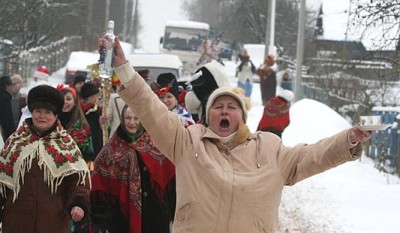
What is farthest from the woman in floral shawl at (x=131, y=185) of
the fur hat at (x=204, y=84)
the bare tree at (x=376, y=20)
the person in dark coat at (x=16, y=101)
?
the person in dark coat at (x=16, y=101)

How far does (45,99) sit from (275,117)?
7.35 metres

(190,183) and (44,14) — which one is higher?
(44,14)

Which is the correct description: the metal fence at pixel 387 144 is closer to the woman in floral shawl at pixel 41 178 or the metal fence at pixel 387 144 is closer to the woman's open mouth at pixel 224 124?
the woman in floral shawl at pixel 41 178

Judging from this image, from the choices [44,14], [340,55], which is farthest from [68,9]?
[340,55]

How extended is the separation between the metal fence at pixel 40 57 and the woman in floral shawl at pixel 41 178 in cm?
1241

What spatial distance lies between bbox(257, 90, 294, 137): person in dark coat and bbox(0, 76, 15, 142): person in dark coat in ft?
12.4

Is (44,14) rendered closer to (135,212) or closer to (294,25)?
(135,212)

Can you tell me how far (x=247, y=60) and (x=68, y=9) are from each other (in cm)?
870

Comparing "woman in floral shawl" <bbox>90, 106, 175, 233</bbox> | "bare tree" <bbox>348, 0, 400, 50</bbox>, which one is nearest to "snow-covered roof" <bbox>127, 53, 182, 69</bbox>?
"bare tree" <bbox>348, 0, 400, 50</bbox>

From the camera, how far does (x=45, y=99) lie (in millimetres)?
5242

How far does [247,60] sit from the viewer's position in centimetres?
2511

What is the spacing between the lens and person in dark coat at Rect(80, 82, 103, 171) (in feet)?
27.7

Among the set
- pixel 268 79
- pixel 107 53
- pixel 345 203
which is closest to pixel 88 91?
pixel 345 203

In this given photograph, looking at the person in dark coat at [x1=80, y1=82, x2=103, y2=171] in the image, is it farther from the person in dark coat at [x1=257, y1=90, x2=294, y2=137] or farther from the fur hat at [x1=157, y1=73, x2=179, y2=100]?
the person in dark coat at [x1=257, y1=90, x2=294, y2=137]
